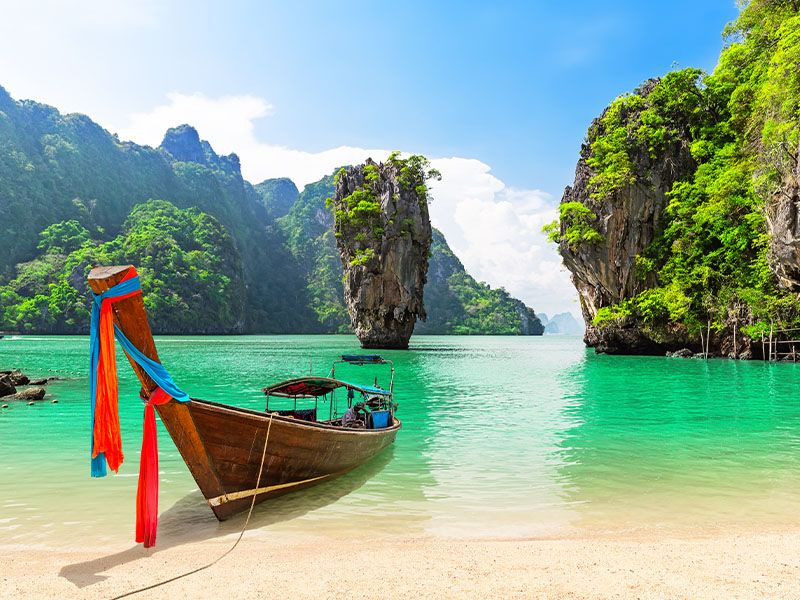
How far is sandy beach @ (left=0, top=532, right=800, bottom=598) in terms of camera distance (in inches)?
186

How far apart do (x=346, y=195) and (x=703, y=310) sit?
125ft

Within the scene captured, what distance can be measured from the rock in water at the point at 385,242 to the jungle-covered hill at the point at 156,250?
6233 cm

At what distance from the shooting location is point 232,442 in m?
6.92

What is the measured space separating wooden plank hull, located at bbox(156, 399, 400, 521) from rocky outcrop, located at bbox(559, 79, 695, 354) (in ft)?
138

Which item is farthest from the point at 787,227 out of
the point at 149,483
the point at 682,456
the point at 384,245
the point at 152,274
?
the point at 152,274

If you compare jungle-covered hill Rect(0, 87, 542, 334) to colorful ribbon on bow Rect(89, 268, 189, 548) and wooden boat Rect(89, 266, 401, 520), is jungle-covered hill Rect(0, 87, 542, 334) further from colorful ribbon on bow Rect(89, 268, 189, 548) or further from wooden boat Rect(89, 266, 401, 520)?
colorful ribbon on bow Rect(89, 268, 189, 548)

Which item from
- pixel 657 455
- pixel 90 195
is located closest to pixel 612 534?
pixel 657 455

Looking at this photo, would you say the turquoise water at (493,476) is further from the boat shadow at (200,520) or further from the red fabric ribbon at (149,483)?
the red fabric ribbon at (149,483)

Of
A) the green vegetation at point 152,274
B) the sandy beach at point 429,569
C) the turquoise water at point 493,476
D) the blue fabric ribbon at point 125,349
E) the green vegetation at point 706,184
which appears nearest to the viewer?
the sandy beach at point 429,569

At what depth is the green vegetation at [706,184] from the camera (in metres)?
36.7

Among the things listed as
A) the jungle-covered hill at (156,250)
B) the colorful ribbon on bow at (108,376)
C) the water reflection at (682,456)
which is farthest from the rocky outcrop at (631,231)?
the jungle-covered hill at (156,250)

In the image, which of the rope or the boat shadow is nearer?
the rope

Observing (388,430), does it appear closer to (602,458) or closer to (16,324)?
(602,458)

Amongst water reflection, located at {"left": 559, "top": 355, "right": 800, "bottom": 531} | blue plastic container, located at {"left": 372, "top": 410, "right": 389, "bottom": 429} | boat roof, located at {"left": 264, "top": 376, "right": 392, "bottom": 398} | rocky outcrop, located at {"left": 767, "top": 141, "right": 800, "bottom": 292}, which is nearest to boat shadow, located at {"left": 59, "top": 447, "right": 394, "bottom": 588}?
blue plastic container, located at {"left": 372, "top": 410, "right": 389, "bottom": 429}
